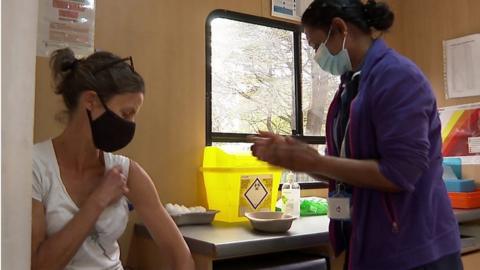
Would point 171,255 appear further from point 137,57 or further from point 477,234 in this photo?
point 477,234

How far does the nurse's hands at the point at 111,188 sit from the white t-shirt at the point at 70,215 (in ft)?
0.23

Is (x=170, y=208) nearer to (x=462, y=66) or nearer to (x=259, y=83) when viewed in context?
(x=259, y=83)

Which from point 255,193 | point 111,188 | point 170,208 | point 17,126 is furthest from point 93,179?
point 17,126

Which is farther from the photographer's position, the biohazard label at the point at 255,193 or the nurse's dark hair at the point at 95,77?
the biohazard label at the point at 255,193

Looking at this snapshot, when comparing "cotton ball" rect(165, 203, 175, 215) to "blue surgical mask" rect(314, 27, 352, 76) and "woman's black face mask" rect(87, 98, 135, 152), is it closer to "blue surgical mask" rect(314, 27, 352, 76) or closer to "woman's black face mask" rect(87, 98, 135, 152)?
"woman's black face mask" rect(87, 98, 135, 152)

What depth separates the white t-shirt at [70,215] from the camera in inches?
52.7

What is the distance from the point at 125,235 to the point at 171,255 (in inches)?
18.6

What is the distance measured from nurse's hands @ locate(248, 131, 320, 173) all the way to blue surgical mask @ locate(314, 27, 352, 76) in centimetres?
33

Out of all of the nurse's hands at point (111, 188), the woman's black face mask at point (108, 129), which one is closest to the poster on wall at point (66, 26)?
the woman's black face mask at point (108, 129)

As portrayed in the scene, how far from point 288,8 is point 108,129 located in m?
1.52

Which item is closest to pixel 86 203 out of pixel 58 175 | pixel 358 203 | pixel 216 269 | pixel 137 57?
pixel 58 175

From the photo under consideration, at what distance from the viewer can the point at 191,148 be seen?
2207mm

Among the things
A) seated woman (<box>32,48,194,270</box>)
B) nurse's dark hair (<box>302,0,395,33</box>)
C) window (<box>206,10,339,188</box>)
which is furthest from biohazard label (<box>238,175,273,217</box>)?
nurse's dark hair (<box>302,0,395,33</box>)

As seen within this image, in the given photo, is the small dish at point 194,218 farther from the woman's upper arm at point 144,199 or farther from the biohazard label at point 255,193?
the woman's upper arm at point 144,199
